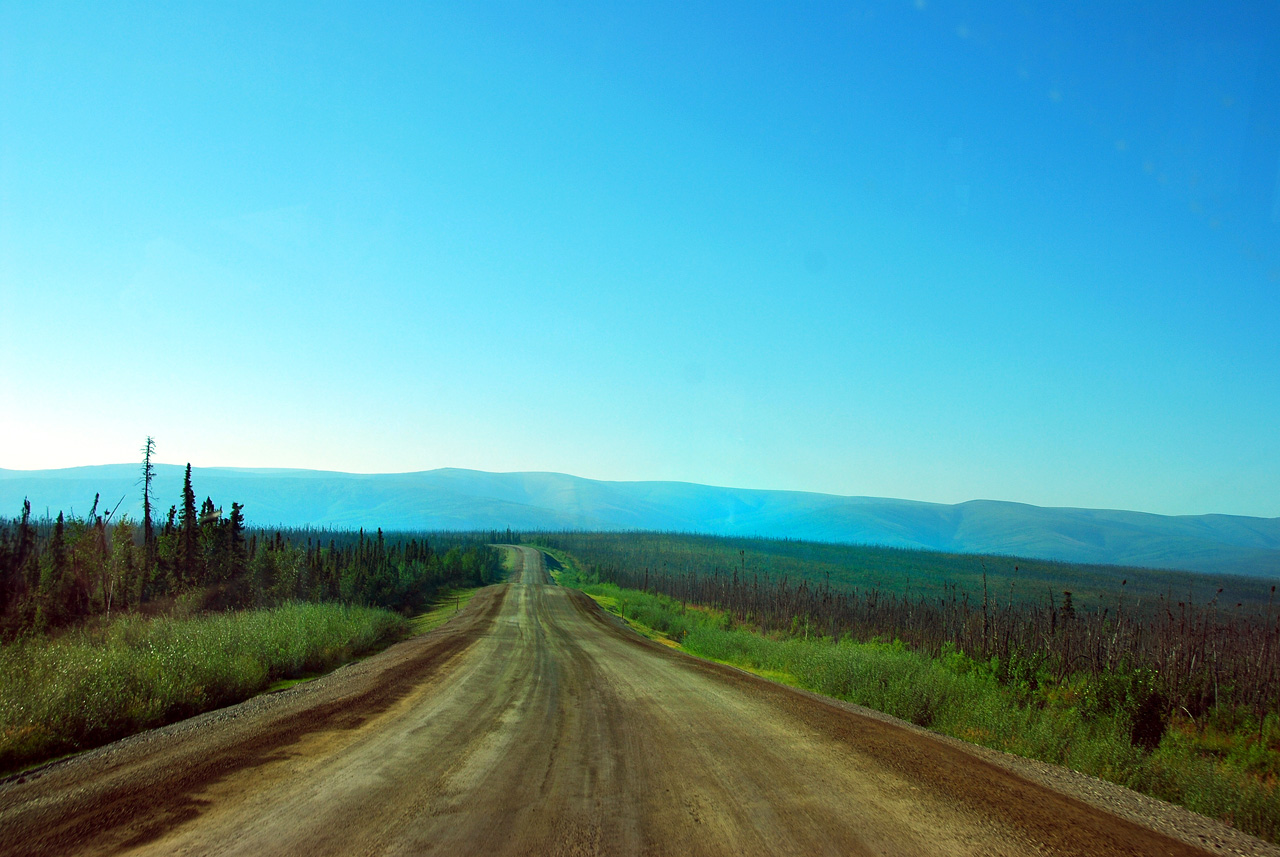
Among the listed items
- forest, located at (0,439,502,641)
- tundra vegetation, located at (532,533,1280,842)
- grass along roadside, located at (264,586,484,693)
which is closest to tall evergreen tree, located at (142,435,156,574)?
forest, located at (0,439,502,641)

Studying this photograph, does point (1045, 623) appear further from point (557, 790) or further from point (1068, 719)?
point (557, 790)

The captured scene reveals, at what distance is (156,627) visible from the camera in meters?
15.2

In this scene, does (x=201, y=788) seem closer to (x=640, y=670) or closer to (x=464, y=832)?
(x=464, y=832)

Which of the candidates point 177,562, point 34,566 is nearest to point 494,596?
point 177,562

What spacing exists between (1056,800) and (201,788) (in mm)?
9059

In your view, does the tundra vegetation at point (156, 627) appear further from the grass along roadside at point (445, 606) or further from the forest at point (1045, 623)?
the forest at point (1045, 623)

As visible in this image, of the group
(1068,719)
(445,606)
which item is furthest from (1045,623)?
(445,606)

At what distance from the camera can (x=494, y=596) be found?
159 feet

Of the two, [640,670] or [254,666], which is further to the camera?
[640,670]

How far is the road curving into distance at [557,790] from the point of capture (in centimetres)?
541

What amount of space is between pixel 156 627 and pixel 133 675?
6402 mm

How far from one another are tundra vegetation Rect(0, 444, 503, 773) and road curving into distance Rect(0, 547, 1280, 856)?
0.88m

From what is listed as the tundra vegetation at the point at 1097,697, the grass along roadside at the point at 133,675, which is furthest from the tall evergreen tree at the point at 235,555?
the tundra vegetation at the point at 1097,697

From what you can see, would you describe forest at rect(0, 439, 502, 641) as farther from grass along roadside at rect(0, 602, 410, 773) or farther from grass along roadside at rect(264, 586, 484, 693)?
grass along roadside at rect(0, 602, 410, 773)
